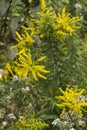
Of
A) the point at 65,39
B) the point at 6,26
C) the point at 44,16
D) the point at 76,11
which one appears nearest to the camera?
the point at 44,16

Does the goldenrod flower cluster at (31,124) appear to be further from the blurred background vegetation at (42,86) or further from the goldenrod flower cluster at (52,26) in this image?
the goldenrod flower cluster at (52,26)

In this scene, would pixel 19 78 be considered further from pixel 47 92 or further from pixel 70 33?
pixel 70 33

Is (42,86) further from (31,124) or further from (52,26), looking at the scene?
(52,26)

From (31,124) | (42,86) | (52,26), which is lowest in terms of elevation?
(31,124)

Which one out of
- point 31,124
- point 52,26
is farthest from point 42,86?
point 52,26

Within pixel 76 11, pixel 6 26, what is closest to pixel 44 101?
pixel 6 26

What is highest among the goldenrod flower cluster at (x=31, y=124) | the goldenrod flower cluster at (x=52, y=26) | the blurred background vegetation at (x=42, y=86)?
the goldenrod flower cluster at (x=52, y=26)

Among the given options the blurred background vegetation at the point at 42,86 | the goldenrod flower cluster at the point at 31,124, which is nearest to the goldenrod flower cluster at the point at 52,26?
the blurred background vegetation at the point at 42,86

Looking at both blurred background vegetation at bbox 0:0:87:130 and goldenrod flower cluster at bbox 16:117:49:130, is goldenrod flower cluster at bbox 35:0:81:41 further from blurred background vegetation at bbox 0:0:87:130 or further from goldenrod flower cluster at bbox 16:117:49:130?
goldenrod flower cluster at bbox 16:117:49:130

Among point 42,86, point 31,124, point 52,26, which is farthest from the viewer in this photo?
point 42,86

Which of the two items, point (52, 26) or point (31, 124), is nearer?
point (52, 26)

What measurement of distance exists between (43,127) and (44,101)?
20cm

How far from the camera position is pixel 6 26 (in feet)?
12.8

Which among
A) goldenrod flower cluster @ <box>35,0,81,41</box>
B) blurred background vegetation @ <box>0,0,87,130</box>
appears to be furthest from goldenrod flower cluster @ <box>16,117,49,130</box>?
goldenrod flower cluster @ <box>35,0,81,41</box>
